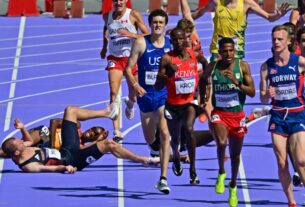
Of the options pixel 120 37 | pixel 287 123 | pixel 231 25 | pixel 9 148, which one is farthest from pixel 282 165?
pixel 120 37

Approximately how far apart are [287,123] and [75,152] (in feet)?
11.2

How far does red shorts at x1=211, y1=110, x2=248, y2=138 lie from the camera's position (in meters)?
15.8

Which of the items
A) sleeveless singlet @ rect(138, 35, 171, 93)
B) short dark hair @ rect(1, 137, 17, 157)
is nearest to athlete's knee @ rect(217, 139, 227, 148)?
sleeveless singlet @ rect(138, 35, 171, 93)

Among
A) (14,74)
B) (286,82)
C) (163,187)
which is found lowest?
(14,74)

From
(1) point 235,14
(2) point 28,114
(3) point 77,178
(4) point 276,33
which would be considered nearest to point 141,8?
(2) point 28,114

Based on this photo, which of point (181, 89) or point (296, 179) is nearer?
point (181, 89)

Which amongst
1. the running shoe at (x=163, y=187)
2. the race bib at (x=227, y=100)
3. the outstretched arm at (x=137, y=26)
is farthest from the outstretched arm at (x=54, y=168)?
the outstretched arm at (x=137, y=26)

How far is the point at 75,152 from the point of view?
687 inches

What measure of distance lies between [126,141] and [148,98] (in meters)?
2.99

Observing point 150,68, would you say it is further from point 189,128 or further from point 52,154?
point 52,154

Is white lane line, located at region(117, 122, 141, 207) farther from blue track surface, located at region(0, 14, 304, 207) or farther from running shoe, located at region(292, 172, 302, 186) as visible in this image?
running shoe, located at region(292, 172, 302, 186)

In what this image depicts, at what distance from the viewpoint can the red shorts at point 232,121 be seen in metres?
15.8

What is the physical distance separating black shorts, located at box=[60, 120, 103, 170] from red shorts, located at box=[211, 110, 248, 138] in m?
2.07

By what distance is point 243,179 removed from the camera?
689 inches
